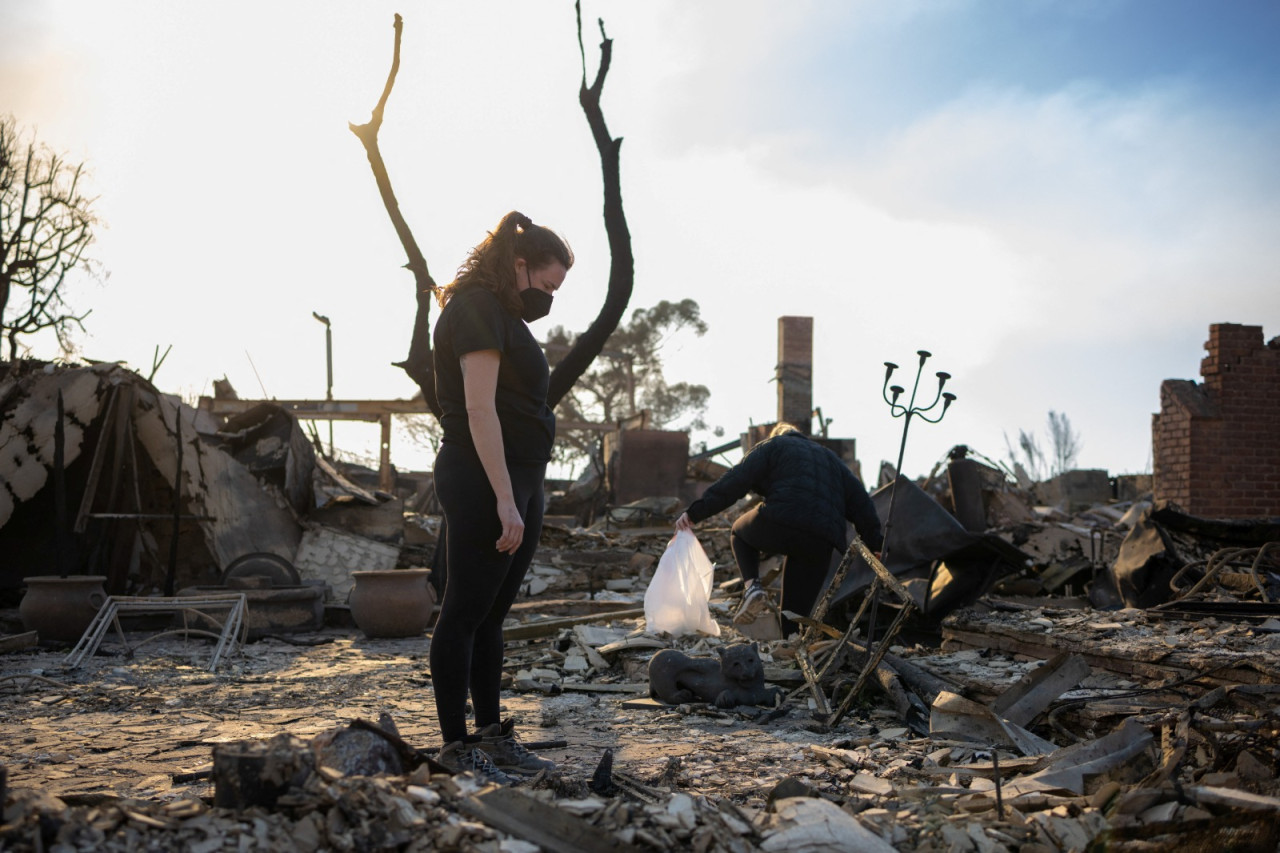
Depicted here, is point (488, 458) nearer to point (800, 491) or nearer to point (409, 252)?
point (800, 491)

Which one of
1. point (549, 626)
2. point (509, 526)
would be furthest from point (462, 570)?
point (549, 626)

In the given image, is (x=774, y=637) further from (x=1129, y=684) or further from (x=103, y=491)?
(x=103, y=491)

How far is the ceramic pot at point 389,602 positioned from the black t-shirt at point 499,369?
16.8 feet

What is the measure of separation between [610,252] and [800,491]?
16.6ft

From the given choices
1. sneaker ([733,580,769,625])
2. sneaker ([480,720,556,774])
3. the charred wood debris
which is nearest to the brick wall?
the charred wood debris

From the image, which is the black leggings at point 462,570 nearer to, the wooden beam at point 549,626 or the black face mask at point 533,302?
the black face mask at point 533,302

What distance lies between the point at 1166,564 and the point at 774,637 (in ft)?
9.92

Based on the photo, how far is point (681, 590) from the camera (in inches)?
236

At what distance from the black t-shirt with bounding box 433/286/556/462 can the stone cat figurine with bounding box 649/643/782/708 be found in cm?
207

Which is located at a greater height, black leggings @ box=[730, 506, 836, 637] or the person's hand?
the person's hand

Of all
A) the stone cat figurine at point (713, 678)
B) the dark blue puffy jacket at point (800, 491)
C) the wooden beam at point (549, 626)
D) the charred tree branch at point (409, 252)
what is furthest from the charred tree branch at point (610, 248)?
the stone cat figurine at point (713, 678)

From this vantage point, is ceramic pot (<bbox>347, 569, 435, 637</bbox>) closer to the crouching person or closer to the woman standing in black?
the crouching person

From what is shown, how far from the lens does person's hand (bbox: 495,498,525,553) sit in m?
3.07

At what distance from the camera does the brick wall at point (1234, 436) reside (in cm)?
1062
